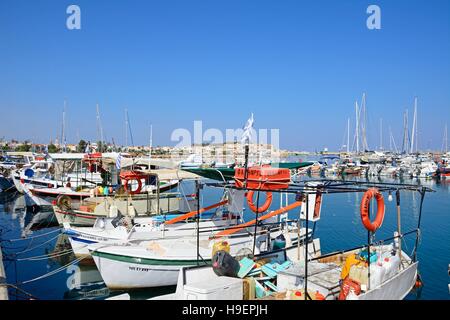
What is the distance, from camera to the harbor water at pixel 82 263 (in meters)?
13.4

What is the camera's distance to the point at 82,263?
1642 cm

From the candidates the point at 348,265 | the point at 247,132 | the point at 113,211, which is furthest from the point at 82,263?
the point at 348,265

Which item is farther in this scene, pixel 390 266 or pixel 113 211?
pixel 113 211

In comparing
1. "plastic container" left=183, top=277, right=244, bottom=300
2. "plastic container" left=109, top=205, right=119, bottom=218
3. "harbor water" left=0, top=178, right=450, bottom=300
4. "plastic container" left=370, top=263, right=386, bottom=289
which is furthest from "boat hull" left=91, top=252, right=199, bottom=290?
"plastic container" left=109, top=205, right=119, bottom=218

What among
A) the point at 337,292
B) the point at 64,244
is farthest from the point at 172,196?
the point at 337,292

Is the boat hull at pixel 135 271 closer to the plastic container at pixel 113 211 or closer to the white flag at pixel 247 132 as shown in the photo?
the white flag at pixel 247 132

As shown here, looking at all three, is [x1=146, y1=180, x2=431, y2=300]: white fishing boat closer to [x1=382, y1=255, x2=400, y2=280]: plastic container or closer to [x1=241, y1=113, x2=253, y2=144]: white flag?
[x1=382, y1=255, x2=400, y2=280]: plastic container

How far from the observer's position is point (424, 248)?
18953mm

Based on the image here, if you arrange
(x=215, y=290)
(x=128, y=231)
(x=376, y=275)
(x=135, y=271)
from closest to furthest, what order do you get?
1. (x=215, y=290)
2. (x=376, y=275)
3. (x=135, y=271)
4. (x=128, y=231)

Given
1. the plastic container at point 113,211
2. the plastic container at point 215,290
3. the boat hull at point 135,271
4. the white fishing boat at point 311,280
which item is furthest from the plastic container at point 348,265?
the plastic container at point 113,211

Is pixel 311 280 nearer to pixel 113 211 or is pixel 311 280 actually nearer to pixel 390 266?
pixel 390 266

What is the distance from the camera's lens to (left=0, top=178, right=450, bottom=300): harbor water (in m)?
13.4
